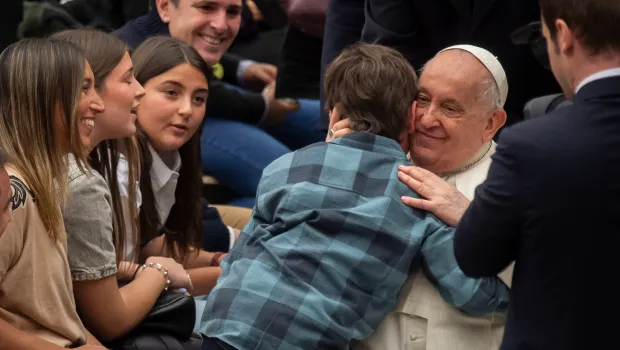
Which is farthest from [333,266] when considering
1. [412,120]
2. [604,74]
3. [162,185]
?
[162,185]

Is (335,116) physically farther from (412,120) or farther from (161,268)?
(161,268)

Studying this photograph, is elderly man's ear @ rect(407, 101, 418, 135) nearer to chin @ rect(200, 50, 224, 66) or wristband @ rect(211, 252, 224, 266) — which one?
wristband @ rect(211, 252, 224, 266)

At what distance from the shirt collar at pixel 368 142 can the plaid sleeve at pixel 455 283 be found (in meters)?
0.25

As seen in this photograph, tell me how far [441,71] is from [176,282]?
43.2 inches

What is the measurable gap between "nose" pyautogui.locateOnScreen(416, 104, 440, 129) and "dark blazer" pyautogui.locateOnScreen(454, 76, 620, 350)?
80cm

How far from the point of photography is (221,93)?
5.19 meters

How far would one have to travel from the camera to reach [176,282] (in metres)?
3.67

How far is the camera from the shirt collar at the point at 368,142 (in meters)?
2.98

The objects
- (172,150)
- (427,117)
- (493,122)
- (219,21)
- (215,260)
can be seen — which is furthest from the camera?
(219,21)

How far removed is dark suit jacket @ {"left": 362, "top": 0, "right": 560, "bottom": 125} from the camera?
3.98 meters

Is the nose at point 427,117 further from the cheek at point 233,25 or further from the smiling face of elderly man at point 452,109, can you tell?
the cheek at point 233,25

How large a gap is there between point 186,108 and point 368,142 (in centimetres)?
119

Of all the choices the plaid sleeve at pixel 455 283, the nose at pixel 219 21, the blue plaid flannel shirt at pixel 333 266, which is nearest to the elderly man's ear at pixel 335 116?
the blue plaid flannel shirt at pixel 333 266

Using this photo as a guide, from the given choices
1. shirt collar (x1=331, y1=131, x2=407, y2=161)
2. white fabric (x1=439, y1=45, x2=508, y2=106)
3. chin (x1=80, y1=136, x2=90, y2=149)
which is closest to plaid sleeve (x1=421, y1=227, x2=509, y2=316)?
shirt collar (x1=331, y1=131, x2=407, y2=161)
